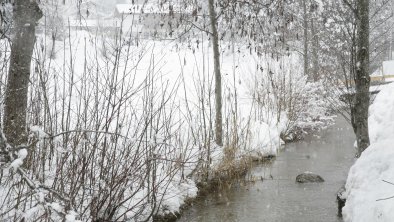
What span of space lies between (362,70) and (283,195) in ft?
8.52

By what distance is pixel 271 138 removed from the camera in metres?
11.5

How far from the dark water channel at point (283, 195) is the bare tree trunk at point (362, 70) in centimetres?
134

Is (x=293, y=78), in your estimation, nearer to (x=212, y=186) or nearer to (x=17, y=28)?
(x=212, y=186)

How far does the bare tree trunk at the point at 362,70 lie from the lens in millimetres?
7215

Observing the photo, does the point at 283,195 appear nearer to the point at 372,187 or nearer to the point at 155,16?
the point at 372,187

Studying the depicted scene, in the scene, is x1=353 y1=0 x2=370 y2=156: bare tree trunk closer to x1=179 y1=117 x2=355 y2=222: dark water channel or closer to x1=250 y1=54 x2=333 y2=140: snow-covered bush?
x1=179 y1=117 x2=355 y2=222: dark water channel

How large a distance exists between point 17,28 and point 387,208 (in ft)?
17.1

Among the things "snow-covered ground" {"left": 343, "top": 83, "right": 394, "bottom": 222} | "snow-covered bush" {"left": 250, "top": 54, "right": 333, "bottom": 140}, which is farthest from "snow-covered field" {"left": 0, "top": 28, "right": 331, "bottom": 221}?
"snow-covered ground" {"left": 343, "top": 83, "right": 394, "bottom": 222}

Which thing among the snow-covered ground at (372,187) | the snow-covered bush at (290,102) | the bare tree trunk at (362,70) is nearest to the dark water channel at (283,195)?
the snow-covered ground at (372,187)

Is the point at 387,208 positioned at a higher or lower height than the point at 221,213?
higher

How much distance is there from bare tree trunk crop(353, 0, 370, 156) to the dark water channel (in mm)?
1336

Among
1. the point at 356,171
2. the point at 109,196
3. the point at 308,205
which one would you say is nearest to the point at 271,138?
the point at 308,205

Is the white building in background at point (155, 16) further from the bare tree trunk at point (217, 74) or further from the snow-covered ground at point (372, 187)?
the snow-covered ground at point (372, 187)

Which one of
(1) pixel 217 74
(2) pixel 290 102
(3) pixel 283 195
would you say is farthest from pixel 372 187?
(2) pixel 290 102
